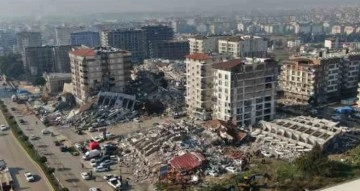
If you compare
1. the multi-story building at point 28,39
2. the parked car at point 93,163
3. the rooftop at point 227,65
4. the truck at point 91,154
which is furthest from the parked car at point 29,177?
the multi-story building at point 28,39

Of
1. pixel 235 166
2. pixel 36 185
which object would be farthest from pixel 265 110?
pixel 36 185

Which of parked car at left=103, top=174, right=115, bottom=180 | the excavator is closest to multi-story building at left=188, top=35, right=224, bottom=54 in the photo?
parked car at left=103, top=174, right=115, bottom=180

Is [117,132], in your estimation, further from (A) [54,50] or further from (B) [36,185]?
(A) [54,50]

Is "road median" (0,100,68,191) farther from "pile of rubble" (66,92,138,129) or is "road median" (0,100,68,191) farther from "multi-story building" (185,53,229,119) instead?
"multi-story building" (185,53,229,119)

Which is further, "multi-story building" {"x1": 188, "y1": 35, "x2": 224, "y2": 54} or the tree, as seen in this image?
"multi-story building" {"x1": 188, "y1": 35, "x2": 224, "y2": 54}

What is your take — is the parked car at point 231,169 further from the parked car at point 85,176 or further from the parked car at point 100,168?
the parked car at point 85,176

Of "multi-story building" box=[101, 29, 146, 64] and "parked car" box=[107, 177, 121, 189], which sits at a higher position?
"multi-story building" box=[101, 29, 146, 64]

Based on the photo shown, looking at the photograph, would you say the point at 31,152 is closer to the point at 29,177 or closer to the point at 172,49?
the point at 29,177
